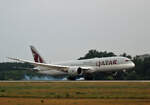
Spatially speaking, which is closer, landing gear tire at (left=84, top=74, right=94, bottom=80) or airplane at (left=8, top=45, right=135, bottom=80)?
airplane at (left=8, top=45, right=135, bottom=80)

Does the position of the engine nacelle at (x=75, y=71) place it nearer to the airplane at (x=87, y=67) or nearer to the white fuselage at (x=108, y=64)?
the airplane at (x=87, y=67)

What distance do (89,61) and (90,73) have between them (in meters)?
1.97

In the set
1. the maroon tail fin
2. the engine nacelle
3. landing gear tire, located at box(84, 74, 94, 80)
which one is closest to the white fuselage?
the engine nacelle

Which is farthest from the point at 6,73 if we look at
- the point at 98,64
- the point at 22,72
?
the point at 98,64

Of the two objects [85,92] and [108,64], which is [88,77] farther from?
[85,92]

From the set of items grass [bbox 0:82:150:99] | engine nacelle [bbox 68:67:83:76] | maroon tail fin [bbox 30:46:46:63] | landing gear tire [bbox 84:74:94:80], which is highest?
maroon tail fin [bbox 30:46:46:63]

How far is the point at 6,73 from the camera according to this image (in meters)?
102

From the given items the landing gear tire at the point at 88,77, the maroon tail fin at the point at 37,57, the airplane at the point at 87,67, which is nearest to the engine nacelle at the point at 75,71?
the airplane at the point at 87,67

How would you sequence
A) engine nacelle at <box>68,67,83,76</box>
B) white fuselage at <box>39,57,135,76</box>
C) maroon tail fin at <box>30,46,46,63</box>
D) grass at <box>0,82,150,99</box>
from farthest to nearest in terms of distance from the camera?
maroon tail fin at <box>30,46,46,63</box>
engine nacelle at <box>68,67,83,76</box>
white fuselage at <box>39,57,135,76</box>
grass at <box>0,82,150,99</box>

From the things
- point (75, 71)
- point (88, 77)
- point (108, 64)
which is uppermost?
point (108, 64)

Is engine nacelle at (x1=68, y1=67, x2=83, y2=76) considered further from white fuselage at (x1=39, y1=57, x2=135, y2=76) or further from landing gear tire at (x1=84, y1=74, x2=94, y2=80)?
landing gear tire at (x1=84, y1=74, x2=94, y2=80)

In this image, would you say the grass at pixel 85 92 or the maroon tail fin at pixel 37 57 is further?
the maroon tail fin at pixel 37 57

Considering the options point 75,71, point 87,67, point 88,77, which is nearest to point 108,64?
point 87,67

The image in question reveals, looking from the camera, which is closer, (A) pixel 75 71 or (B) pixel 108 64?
(B) pixel 108 64
